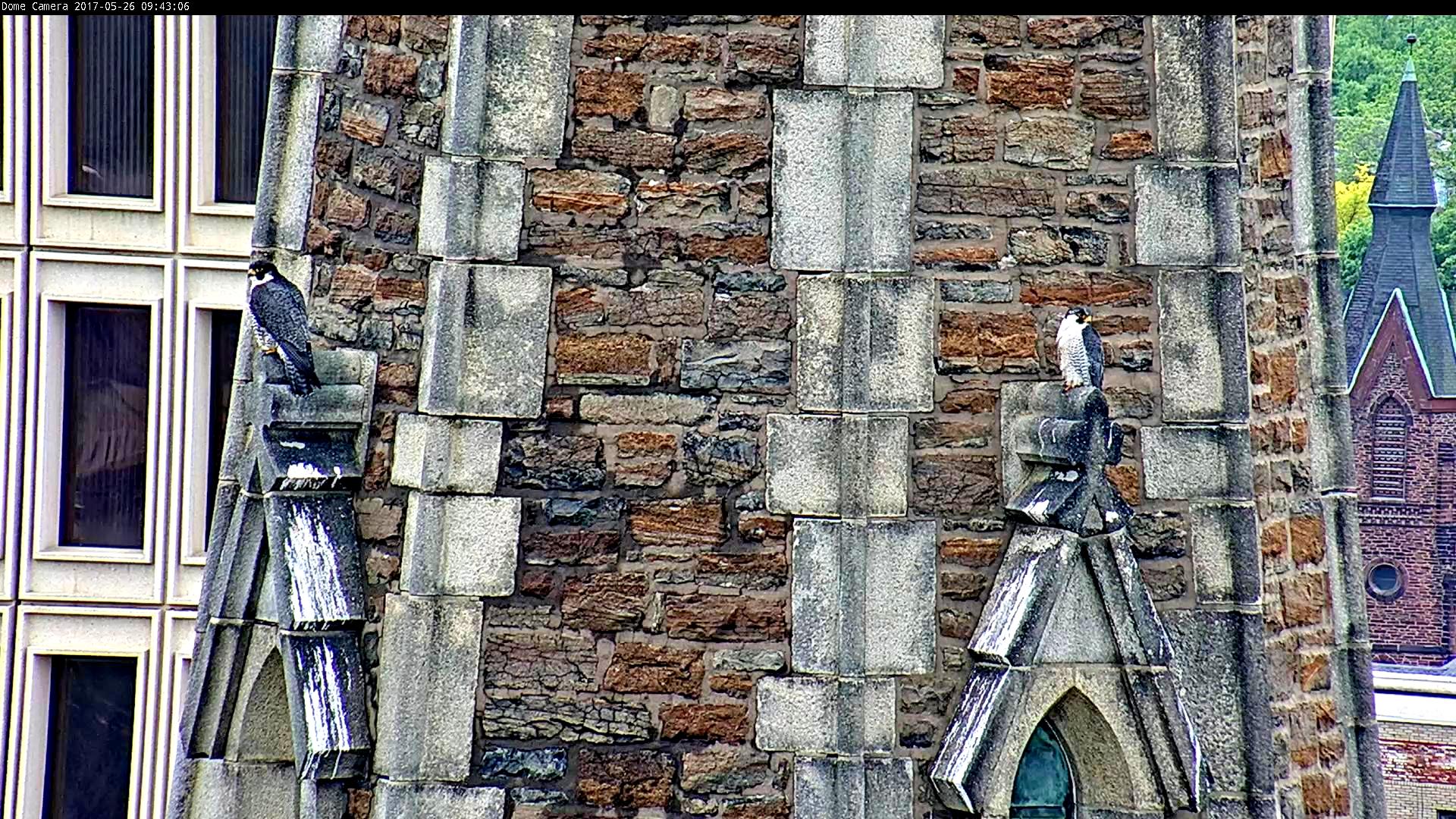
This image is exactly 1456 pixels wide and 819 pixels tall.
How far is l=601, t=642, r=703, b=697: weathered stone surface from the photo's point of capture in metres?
6.34

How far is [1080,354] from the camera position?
6262 mm

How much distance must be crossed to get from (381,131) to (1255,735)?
353 centimetres

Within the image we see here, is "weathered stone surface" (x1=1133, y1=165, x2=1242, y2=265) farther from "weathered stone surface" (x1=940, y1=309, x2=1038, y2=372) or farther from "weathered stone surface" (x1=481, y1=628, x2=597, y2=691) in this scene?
"weathered stone surface" (x1=481, y1=628, x2=597, y2=691)

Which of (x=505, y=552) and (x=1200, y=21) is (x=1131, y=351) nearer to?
(x=1200, y=21)

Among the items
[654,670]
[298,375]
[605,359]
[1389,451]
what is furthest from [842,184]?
[1389,451]

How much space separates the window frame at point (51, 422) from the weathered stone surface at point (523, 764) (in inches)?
306

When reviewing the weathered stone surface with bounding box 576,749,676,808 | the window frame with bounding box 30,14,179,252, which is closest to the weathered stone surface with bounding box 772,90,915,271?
the weathered stone surface with bounding box 576,749,676,808

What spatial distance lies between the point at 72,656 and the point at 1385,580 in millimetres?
30417

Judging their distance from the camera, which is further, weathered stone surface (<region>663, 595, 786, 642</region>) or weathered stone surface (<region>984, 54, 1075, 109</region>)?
weathered stone surface (<region>984, 54, 1075, 109</region>)

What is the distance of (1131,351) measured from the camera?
21.3 ft

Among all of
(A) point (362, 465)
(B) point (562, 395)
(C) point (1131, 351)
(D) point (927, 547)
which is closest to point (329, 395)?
(A) point (362, 465)

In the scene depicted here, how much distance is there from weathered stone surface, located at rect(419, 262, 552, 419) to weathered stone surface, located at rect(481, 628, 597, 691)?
71cm

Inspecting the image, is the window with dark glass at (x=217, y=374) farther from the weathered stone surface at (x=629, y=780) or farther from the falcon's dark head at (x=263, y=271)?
the weathered stone surface at (x=629, y=780)

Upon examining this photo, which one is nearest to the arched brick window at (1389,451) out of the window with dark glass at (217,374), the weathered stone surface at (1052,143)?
the window with dark glass at (217,374)
